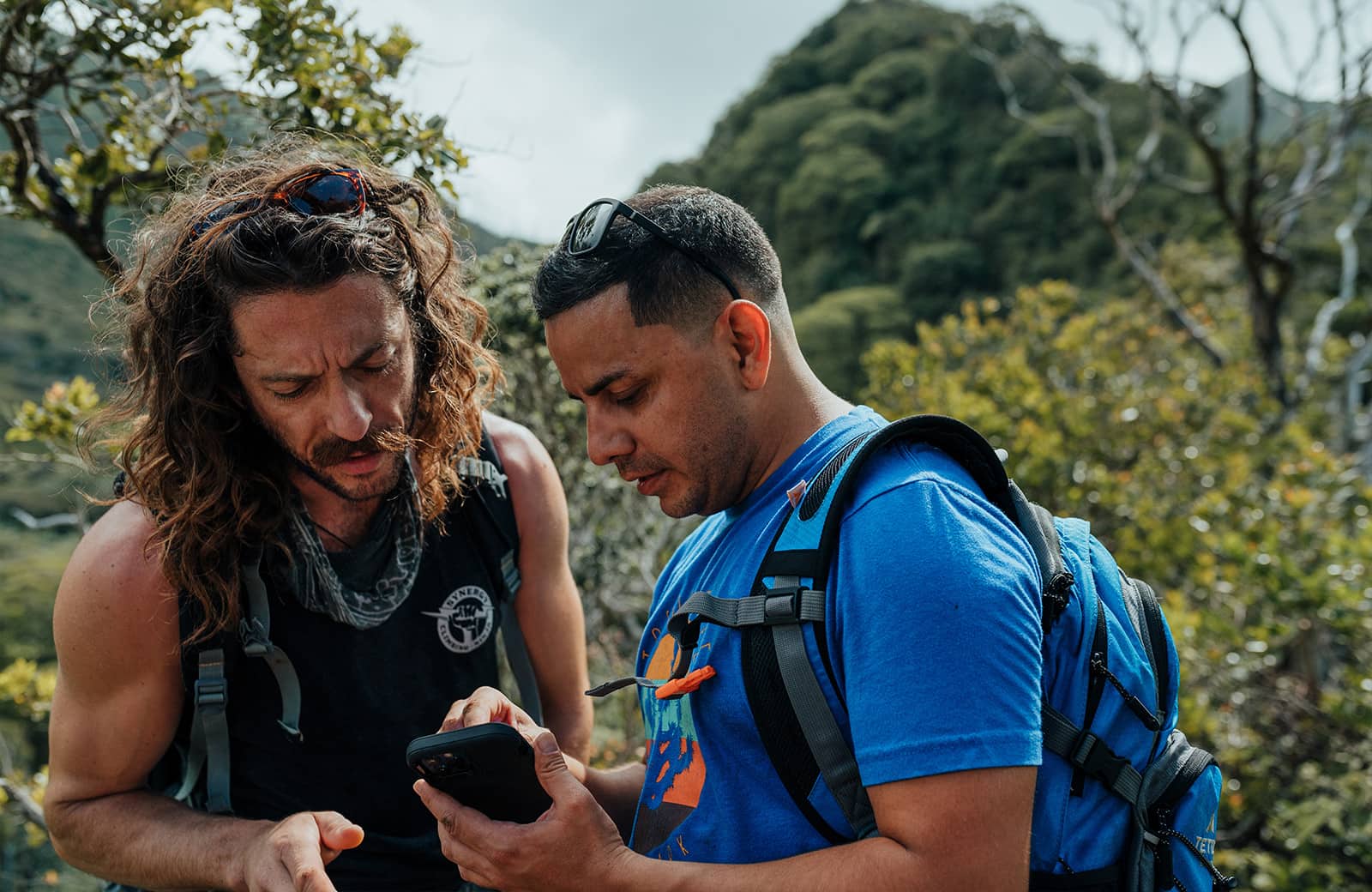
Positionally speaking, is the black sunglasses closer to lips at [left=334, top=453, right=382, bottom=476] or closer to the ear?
the ear

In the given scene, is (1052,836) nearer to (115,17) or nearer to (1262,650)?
(115,17)

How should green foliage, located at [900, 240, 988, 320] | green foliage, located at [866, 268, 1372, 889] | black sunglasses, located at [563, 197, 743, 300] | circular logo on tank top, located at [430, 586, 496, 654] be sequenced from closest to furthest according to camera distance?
black sunglasses, located at [563, 197, 743, 300]
circular logo on tank top, located at [430, 586, 496, 654]
green foliage, located at [866, 268, 1372, 889]
green foliage, located at [900, 240, 988, 320]

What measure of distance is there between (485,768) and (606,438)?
57 cm

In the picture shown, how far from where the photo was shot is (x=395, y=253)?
8.04 ft

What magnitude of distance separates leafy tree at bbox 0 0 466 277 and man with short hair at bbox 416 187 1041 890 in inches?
57.7

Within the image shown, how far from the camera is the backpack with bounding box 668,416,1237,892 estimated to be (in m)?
1.45

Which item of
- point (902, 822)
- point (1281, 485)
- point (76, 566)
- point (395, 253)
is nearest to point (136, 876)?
point (76, 566)

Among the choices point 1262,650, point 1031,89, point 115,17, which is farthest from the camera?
point 1031,89

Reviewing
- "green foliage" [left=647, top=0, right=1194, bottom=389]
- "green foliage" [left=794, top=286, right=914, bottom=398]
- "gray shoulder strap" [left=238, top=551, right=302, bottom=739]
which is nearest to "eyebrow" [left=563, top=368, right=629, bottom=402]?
"gray shoulder strap" [left=238, top=551, right=302, bottom=739]

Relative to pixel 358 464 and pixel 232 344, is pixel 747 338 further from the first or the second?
pixel 232 344

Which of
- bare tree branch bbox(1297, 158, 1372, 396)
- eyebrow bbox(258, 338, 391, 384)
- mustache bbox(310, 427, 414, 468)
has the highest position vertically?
bare tree branch bbox(1297, 158, 1372, 396)

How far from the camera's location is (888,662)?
52.8 inches

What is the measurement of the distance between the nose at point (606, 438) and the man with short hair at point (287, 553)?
2.32 feet

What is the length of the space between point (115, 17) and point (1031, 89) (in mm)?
28610
